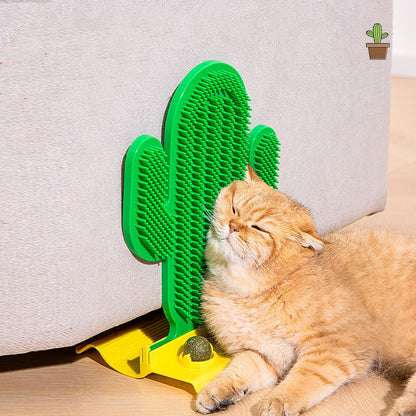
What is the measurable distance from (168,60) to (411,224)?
62.7 inches

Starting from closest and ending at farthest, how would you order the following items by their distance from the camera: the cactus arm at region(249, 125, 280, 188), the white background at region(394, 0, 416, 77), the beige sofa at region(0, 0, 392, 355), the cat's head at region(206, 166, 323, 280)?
1. the beige sofa at region(0, 0, 392, 355)
2. the cat's head at region(206, 166, 323, 280)
3. the cactus arm at region(249, 125, 280, 188)
4. the white background at region(394, 0, 416, 77)

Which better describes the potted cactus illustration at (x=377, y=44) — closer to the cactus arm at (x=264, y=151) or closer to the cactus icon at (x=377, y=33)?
the cactus icon at (x=377, y=33)

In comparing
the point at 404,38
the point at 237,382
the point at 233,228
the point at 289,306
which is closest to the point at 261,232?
the point at 233,228

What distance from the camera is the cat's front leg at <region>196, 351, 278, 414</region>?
1360 millimetres

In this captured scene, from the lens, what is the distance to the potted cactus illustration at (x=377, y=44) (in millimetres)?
2376

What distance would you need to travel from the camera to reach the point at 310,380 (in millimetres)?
1361

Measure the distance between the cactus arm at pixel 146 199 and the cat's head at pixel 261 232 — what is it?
5.5 inches

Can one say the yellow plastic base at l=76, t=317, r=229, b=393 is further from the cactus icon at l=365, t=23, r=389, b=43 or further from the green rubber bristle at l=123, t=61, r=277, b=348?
the cactus icon at l=365, t=23, r=389, b=43

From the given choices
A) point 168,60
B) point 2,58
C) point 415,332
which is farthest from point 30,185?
point 415,332

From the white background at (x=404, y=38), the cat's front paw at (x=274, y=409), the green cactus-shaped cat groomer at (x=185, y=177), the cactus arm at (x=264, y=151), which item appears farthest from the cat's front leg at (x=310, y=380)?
the white background at (x=404, y=38)

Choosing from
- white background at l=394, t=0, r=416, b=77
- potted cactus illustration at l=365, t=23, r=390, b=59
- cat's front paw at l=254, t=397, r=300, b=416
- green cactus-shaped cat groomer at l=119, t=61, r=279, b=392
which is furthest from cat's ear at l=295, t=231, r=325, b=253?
white background at l=394, t=0, r=416, b=77

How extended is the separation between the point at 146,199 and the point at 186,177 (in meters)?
0.16

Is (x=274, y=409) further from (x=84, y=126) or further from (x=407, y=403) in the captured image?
(x=84, y=126)

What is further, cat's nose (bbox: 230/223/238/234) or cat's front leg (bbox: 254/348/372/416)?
cat's nose (bbox: 230/223/238/234)
